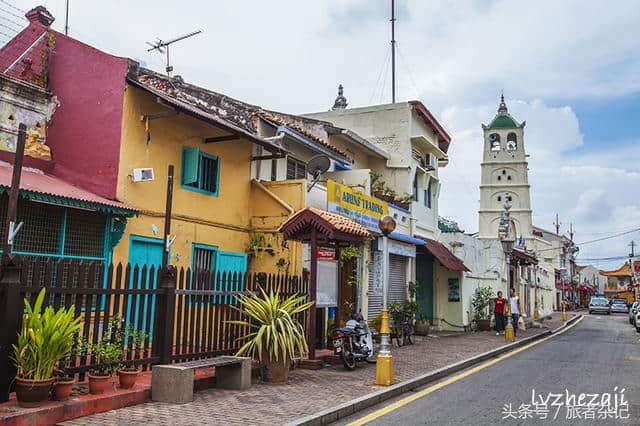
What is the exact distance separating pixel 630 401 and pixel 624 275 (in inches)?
3692

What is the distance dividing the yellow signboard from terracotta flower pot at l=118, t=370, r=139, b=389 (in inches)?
296

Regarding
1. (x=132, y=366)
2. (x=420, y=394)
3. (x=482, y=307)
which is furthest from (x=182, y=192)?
(x=482, y=307)

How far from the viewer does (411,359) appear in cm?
1327

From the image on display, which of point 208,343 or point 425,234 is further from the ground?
point 425,234

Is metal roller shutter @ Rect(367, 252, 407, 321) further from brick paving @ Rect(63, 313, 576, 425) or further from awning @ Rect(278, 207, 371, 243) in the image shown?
awning @ Rect(278, 207, 371, 243)

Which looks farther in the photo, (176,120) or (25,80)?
(176,120)

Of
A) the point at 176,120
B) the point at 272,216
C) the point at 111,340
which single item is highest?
the point at 176,120

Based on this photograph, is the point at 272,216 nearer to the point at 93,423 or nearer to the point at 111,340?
the point at 111,340

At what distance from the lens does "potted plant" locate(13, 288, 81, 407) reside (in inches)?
231

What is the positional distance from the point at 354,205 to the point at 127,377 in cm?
906

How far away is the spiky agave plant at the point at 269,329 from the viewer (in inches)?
357

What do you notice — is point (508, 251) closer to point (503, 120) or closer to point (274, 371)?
point (274, 371)

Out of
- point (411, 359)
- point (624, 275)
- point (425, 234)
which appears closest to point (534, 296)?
point (425, 234)

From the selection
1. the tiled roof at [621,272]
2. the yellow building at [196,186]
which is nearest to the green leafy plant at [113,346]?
the yellow building at [196,186]
